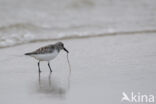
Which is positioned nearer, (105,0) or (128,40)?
(128,40)

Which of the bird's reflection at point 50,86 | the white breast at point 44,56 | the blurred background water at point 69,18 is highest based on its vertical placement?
the blurred background water at point 69,18

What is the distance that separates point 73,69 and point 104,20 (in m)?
5.31

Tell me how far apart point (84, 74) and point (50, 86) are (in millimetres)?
806

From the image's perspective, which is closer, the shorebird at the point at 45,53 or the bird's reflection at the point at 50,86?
the bird's reflection at the point at 50,86

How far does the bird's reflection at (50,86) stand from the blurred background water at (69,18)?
9.09 ft

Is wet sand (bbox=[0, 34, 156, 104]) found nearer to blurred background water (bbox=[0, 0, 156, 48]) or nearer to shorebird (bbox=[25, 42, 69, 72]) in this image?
shorebird (bbox=[25, 42, 69, 72])

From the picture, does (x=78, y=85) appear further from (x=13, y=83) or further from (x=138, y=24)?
(x=138, y=24)

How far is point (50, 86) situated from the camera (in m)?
7.22

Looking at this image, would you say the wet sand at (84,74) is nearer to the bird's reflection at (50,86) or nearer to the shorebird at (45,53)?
Result: the bird's reflection at (50,86)

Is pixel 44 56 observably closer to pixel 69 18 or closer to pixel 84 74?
pixel 84 74

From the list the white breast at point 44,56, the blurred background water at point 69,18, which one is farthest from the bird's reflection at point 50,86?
the blurred background water at point 69,18

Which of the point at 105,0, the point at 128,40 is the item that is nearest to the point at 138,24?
the point at 128,40

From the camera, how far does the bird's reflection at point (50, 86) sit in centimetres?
685

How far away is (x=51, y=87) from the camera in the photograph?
7.16 meters
